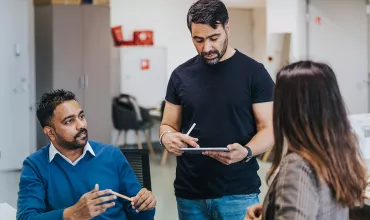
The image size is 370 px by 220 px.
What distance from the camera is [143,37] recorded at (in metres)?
9.02

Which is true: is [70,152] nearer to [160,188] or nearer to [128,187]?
[128,187]

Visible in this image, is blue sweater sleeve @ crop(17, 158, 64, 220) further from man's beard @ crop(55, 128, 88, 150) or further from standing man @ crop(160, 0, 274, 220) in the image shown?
standing man @ crop(160, 0, 274, 220)

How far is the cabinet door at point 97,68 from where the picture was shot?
775 cm

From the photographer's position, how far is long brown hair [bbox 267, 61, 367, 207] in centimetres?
139

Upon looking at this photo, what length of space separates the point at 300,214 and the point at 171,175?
5738mm

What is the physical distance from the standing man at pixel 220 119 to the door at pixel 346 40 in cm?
595

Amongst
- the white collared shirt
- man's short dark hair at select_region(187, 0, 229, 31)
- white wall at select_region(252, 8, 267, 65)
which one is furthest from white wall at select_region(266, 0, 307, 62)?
the white collared shirt

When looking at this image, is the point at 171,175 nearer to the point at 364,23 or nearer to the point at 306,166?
the point at 364,23

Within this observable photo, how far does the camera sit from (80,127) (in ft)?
7.48

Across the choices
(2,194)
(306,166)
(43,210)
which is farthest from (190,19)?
(2,194)

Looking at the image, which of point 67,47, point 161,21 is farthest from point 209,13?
point 161,21

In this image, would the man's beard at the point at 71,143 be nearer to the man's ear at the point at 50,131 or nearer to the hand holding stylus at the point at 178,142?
the man's ear at the point at 50,131

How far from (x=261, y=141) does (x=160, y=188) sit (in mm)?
4086

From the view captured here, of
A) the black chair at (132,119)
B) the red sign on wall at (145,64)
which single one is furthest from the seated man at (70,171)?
the red sign on wall at (145,64)
